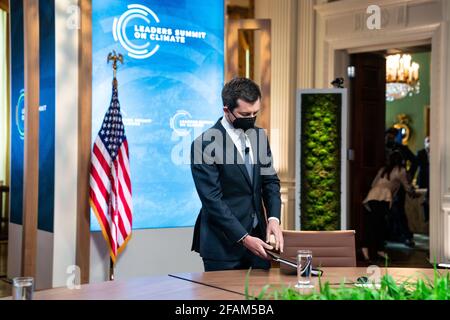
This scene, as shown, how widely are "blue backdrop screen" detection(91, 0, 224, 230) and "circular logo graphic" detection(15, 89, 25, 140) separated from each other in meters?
1.29

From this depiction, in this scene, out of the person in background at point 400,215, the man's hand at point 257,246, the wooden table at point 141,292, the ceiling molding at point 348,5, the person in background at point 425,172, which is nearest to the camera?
the wooden table at point 141,292

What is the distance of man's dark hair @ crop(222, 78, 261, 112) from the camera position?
112 inches

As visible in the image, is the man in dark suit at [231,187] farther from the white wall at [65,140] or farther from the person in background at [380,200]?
the person in background at [380,200]

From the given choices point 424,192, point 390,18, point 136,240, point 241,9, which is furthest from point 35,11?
point 424,192

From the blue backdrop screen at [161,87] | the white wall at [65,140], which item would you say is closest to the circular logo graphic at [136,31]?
the blue backdrop screen at [161,87]

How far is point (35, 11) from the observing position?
14.1 feet

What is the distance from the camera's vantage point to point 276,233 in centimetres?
282

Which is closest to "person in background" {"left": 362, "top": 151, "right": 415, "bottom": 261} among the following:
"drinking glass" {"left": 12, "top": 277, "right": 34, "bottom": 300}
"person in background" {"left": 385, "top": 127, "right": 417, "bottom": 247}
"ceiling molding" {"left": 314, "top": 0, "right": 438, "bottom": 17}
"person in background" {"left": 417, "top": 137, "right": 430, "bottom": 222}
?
"person in background" {"left": 385, "top": 127, "right": 417, "bottom": 247}

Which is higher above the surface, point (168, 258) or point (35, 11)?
point (35, 11)

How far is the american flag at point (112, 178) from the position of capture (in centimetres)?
450

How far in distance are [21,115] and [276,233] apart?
3.73 m

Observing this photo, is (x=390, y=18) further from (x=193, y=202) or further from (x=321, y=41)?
(x=193, y=202)
